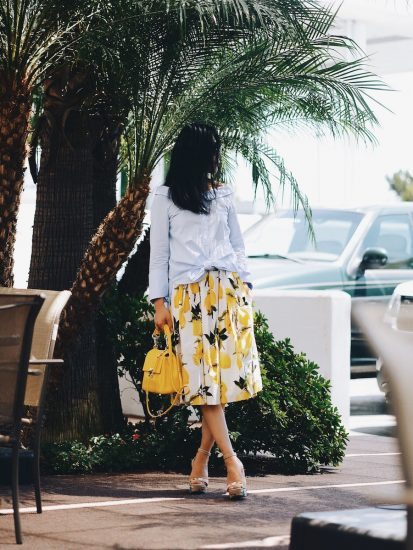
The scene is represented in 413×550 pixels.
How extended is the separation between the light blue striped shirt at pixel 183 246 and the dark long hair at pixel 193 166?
0.05m

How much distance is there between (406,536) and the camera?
323 cm

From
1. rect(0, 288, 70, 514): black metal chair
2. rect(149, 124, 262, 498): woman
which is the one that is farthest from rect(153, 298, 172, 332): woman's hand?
rect(0, 288, 70, 514): black metal chair

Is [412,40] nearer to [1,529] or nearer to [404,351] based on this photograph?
[1,529]

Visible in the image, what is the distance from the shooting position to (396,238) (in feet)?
43.5

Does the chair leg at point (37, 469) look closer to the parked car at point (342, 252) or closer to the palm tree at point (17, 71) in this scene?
the palm tree at point (17, 71)

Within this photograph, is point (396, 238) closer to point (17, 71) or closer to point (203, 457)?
point (17, 71)

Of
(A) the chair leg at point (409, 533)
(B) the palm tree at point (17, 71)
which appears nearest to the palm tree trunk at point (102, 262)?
(B) the palm tree at point (17, 71)

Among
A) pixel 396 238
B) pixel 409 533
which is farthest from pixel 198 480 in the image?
pixel 396 238

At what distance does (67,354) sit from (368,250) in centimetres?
→ 586

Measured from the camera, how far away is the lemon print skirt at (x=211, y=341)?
619 cm

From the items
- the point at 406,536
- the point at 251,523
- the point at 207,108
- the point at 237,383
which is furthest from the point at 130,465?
the point at 406,536

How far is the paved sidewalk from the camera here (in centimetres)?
509

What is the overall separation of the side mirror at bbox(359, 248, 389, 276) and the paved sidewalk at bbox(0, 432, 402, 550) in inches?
197

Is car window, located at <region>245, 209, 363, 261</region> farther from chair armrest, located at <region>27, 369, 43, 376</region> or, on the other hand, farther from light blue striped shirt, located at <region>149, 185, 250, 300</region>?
→ chair armrest, located at <region>27, 369, 43, 376</region>
